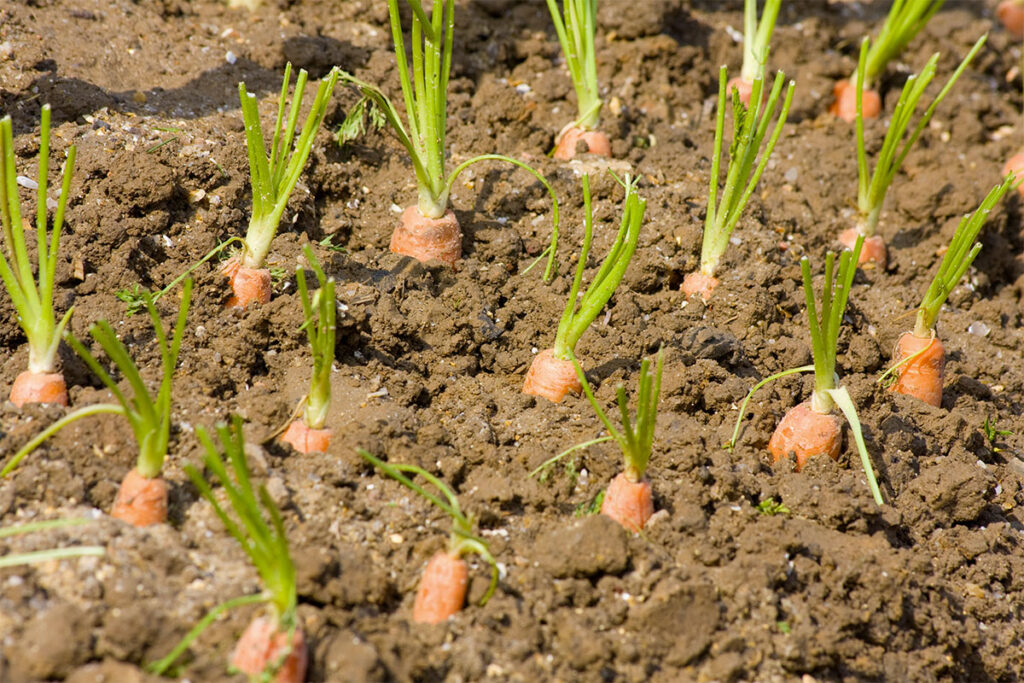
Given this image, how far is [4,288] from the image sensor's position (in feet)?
7.39

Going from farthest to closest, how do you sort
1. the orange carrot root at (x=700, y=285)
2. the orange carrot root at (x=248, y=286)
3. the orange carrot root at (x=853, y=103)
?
the orange carrot root at (x=853, y=103) → the orange carrot root at (x=700, y=285) → the orange carrot root at (x=248, y=286)

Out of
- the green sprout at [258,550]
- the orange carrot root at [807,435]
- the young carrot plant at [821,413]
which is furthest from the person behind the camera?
the orange carrot root at [807,435]

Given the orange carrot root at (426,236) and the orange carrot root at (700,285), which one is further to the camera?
the orange carrot root at (700,285)

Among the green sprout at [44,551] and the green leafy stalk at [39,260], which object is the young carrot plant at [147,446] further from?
the green leafy stalk at [39,260]

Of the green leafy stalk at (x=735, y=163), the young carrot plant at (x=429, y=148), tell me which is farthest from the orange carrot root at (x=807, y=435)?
the young carrot plant at (x=429, y=148)

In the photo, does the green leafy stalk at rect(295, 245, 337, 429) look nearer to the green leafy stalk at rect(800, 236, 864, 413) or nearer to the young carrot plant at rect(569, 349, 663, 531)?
the young carrot plant at rect(569, 349, 663, 531)

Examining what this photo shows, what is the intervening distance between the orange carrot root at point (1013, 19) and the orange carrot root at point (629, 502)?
3960mm

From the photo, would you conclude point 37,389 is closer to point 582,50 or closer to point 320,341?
point 320,341

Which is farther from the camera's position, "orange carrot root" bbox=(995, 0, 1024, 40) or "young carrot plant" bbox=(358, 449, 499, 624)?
"orange carrot root" bbox=(995, 0, 1024, 40)

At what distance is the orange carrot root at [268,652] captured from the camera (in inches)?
63.7

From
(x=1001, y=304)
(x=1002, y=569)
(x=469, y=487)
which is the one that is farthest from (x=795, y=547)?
Answer: (x=1001, y=304)

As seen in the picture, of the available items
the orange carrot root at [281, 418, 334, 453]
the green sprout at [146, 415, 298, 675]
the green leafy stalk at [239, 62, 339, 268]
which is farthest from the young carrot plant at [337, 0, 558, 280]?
the green sprout at [146, 415, 298, 675]

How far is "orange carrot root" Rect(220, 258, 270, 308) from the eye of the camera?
240 centimetres

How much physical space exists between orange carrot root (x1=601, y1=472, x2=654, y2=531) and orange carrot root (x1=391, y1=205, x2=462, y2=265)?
97 centimetres
